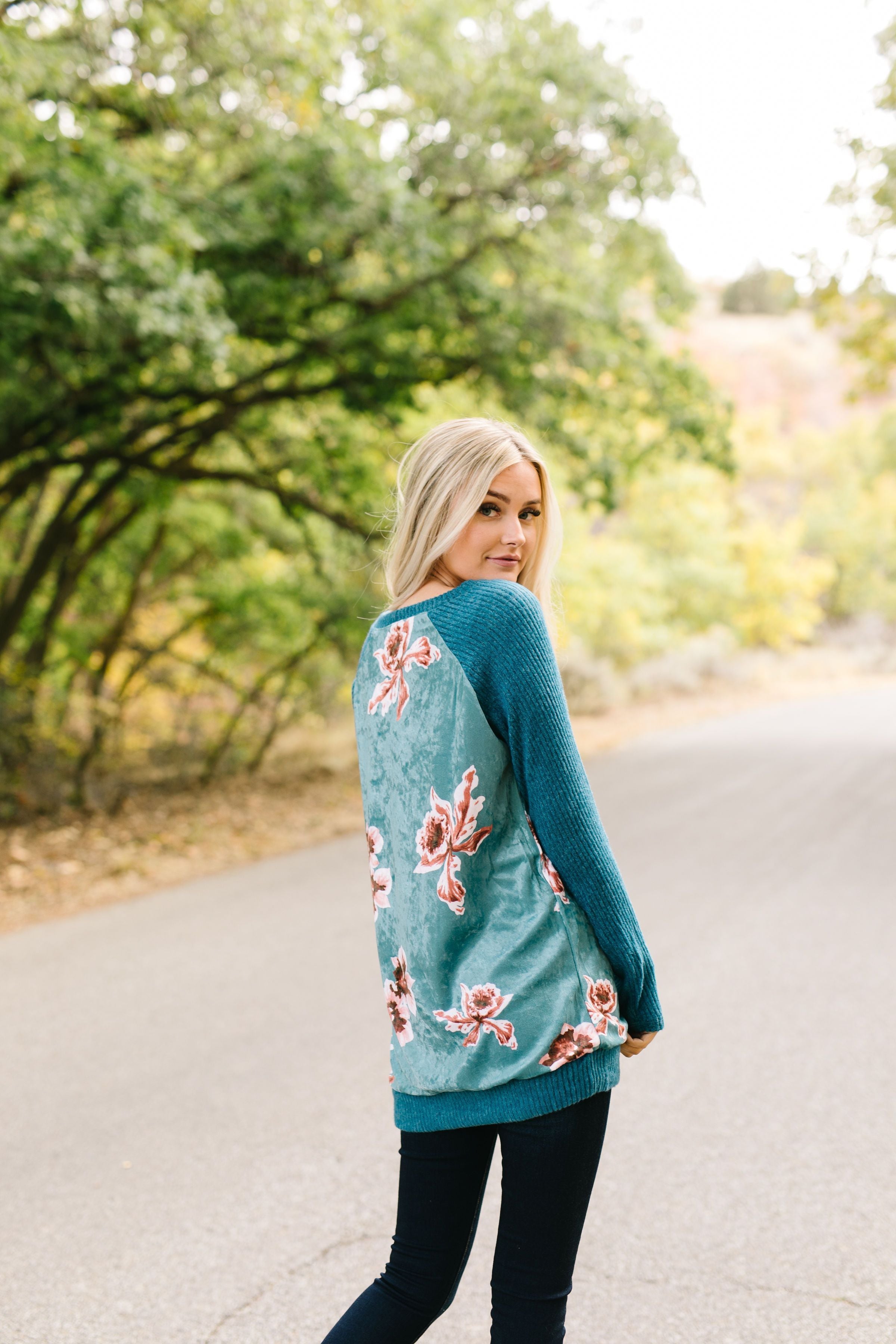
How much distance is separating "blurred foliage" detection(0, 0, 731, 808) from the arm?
4940 millimetres

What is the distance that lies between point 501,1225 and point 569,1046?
1.04ft

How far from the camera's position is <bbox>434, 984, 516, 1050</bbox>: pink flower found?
148 cm

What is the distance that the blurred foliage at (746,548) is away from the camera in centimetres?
2038

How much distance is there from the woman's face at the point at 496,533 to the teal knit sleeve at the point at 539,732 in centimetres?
13

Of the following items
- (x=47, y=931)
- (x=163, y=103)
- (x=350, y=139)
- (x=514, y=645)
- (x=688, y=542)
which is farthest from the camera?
(x=688, y=542)

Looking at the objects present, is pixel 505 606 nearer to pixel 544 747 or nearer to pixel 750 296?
pixel 544 747

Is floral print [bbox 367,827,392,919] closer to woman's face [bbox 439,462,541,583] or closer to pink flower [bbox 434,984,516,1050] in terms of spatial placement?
pink flower [bbox 434,984,516,1050]

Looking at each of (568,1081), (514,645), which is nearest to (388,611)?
(514,645)

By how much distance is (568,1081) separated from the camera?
148cm

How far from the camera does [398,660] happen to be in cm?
158

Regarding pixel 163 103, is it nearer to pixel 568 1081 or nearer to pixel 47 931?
pixel 47 931

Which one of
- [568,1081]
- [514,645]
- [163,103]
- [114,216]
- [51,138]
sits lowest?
[568,1081]

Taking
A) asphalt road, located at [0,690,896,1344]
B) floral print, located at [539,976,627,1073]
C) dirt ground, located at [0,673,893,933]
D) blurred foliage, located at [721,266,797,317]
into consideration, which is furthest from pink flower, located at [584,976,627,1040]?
blurred foliage, located at [721,266,797,317]

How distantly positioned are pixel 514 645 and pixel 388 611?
0.29 m
